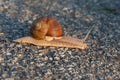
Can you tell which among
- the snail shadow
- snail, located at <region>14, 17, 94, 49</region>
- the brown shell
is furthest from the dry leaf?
the snail shadow

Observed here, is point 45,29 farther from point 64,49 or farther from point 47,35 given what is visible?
point 64,49

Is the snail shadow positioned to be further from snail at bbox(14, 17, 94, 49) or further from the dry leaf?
snail at bbox(14, 17, 94, 49)

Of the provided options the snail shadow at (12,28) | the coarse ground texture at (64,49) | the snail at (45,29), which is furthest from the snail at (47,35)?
the snail shadow at (12,28)

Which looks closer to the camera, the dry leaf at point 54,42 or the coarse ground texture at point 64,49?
the coarse ground texture at point 64,49

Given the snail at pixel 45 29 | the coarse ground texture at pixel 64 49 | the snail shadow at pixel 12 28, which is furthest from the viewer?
the snail shadow at pixel 12 28

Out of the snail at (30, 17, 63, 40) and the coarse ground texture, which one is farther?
the snail at (30, 17, 63, 40)

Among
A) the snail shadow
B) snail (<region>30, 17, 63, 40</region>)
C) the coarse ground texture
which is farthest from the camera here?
the snail shadow

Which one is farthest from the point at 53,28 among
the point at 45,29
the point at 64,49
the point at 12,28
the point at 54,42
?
the point at 12,28

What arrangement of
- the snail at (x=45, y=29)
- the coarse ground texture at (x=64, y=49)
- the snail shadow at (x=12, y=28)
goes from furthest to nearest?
1. the snail shadow at (x=12, y=28)
2. the snail at (x=45, y=29)
3. the coarse ground texture at (x=64, y=49)

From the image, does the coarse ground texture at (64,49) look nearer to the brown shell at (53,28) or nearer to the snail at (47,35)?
the snail at (47,35)

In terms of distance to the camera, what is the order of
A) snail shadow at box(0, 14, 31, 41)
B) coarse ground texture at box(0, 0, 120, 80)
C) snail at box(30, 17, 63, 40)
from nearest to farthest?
coarse ground texture at box(0, 0, 120, 80) → snail at box(30, 17, 63, 40) → snail shadow at box(0, 14, 31, 41)
